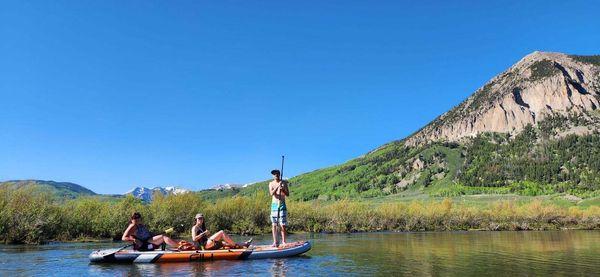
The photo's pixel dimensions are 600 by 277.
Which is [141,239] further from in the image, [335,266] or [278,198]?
[335,266]

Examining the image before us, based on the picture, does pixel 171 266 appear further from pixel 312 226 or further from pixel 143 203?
pixel 312 226

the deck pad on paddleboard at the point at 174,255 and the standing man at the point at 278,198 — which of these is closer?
the deck pad on paddleboard at the point at 174,255

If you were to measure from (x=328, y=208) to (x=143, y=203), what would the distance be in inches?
1105

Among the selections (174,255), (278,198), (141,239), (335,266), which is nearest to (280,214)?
(278,198)

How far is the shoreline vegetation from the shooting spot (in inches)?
1394

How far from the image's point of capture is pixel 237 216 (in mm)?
53312

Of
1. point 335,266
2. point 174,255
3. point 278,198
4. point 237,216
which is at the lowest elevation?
point 335,266

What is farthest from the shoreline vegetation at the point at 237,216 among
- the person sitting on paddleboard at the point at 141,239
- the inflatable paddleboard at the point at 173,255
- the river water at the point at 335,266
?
the river water at the point at 335,266

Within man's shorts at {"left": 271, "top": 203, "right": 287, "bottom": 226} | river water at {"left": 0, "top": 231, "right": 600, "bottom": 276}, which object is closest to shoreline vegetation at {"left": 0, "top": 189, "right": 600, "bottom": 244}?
man's shorts at {"left": 271, "top": 203, "right": 287, "bottom": 226}

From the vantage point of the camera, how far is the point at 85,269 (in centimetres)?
2005

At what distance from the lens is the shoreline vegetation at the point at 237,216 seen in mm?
35406

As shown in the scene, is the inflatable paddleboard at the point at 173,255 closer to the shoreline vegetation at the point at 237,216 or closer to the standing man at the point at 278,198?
the standing man at the point at 278,198

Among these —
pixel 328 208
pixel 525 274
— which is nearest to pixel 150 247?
pixel 525 274

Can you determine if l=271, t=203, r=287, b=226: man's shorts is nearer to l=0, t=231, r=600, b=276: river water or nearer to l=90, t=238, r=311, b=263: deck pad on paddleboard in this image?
l=90, t=238, r=311, b=263: deck pad on paddleboard
